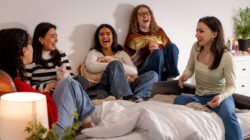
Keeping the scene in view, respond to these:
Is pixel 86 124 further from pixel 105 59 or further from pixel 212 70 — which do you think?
pixel 105 59

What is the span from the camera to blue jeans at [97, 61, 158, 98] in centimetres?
300

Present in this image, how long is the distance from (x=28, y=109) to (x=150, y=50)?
2.23 metres

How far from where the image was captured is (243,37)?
450 centimetres

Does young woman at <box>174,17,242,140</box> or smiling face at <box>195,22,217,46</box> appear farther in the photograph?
smiling face at <box>195,22,217,46</box>

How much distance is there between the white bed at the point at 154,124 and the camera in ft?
6.34

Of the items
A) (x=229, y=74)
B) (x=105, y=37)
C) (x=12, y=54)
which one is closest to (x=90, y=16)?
(x=105, y=37)

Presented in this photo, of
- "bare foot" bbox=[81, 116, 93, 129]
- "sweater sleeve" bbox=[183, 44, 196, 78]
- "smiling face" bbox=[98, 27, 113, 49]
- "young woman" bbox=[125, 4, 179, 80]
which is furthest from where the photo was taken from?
"young woman" bbox=[125, 4, 179, 80]

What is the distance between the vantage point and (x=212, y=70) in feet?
7.96

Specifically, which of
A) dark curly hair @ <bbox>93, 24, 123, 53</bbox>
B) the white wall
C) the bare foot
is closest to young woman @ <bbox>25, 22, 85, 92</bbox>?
the white wall

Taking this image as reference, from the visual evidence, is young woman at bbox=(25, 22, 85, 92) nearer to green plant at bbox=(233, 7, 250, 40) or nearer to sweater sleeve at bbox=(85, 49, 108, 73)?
sweater sleeve at bbox=(85, 49, 108, 73)

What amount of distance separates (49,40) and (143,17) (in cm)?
103

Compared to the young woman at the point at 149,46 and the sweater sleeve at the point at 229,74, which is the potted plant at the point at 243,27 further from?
the sweater sleeve at the point at 229,74

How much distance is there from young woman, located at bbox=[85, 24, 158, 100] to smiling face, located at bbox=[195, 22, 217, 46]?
81cm

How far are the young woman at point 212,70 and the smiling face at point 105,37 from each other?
0.95 m
